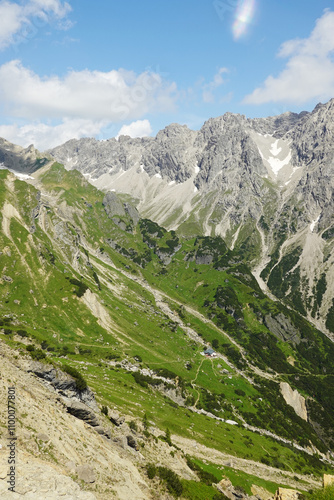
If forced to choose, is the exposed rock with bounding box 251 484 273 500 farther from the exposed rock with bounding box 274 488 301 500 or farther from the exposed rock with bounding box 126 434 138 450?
the exposed rock with bounding box 126 434 138 450

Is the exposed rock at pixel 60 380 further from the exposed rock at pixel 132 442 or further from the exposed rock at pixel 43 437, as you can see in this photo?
the exposed rock at pixel 43 437

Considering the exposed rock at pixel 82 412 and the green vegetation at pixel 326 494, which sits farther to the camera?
the green vegetation at pixel 326 494

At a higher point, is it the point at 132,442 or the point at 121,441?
the point at 121,441

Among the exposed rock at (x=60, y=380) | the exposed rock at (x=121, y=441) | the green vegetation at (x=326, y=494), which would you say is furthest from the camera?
the exposed rock at (x=60, y=380)

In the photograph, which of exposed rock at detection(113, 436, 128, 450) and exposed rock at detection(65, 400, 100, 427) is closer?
exposed rock at detection(65, 400, 100, 427)

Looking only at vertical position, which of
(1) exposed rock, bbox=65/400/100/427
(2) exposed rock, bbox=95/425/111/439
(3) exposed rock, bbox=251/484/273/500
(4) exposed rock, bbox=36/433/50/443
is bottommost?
(3) exposed rock, bbox=251/484/273/500

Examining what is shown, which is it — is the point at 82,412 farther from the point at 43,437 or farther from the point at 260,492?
the point at 260,492

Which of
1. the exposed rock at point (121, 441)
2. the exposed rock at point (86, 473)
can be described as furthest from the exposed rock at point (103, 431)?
the exposed rock at point (86, 473)

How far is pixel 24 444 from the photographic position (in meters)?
30.7

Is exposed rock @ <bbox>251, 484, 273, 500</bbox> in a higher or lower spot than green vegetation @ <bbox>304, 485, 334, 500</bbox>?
lower

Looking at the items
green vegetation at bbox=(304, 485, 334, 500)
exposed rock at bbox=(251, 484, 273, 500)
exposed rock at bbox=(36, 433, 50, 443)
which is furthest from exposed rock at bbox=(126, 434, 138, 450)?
exposed rock at bbox=(251, 484, 273, 500)

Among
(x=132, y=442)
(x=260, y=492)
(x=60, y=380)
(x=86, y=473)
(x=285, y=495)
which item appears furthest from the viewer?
(x=260, y=492)

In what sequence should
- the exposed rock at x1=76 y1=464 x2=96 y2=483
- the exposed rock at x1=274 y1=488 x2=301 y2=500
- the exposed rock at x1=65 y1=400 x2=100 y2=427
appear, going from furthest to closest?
the exposed rock at x1=274 y1=488 x2=301 y2=500
the exposed rock at x1=65 y1=400 x2=100 y2=427
the exposed rock at x1=76 y1=464 x2=96 y2=483

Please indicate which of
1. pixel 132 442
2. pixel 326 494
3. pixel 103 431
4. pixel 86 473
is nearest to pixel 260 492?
pixel 326 494
